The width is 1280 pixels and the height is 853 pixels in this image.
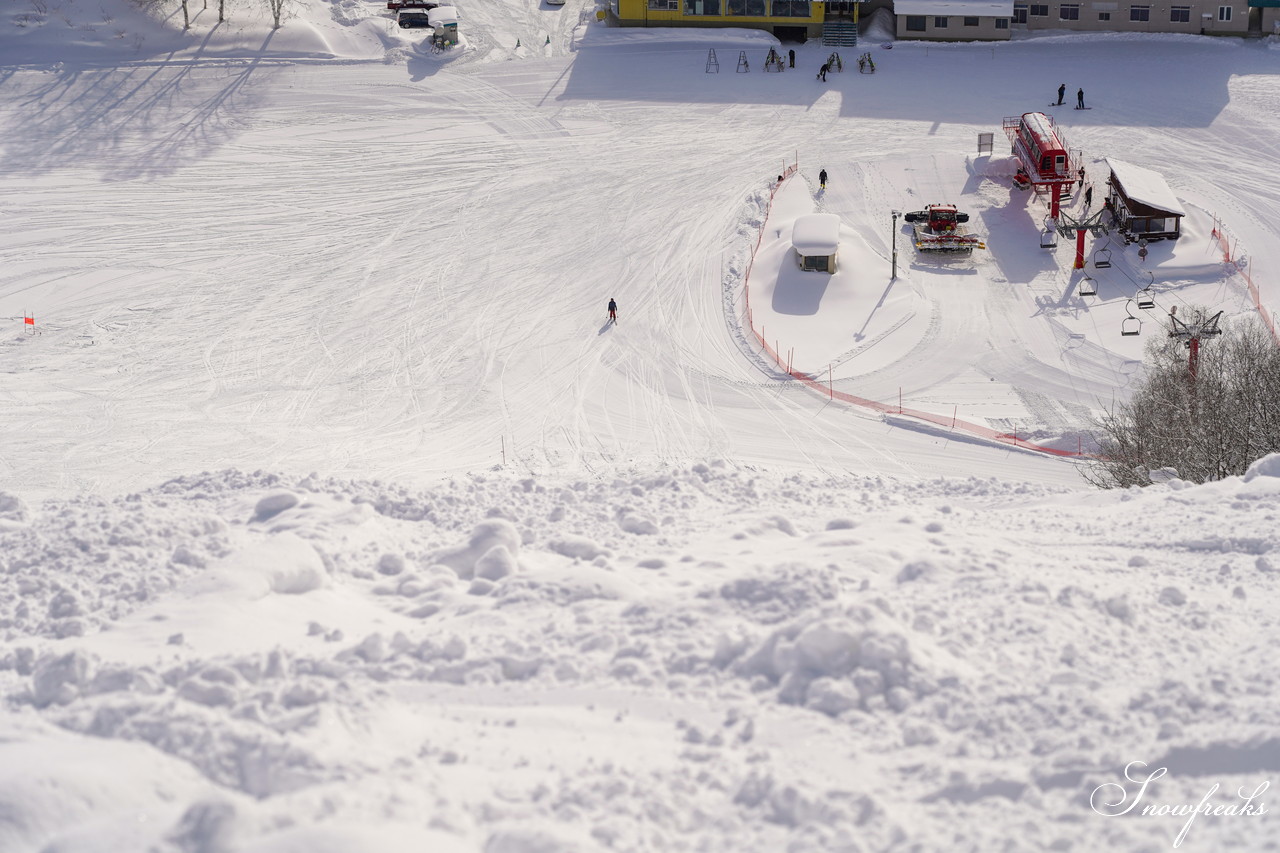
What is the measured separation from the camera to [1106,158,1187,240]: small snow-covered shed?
35.7m

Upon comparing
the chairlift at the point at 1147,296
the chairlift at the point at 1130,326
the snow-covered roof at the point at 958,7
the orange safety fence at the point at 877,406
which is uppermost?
the snow-covered roof at the point at 958,7

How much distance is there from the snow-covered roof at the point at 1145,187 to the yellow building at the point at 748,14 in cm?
1533

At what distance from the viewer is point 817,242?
33094 mm

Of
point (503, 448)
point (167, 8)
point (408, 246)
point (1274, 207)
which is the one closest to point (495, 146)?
point (408, 246)

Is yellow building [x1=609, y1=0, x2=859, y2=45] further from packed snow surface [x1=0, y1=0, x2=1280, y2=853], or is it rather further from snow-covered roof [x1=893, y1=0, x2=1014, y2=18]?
snow-covered roof [x1=893, y1=0, x2=1014, y2=18]

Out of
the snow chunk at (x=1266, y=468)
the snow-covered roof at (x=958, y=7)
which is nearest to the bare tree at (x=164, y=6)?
the snow-covered roof at (x=958, y=7)

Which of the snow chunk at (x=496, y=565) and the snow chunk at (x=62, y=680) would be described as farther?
the snow chunk at (x=496, y=565)

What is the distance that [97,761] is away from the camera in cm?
931

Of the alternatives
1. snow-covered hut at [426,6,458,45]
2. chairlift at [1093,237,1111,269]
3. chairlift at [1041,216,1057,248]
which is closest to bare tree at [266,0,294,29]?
snow-covered hut at [426,6,458,45]

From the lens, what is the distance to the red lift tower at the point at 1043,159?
121 ft

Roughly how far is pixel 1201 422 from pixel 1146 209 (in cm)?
1638

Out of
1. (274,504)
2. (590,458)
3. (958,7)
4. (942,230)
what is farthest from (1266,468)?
(958,7)

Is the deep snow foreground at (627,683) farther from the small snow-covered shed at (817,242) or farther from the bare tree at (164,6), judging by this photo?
the bare tree at (164,6)

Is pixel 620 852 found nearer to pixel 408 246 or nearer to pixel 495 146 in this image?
pixel 408 246
